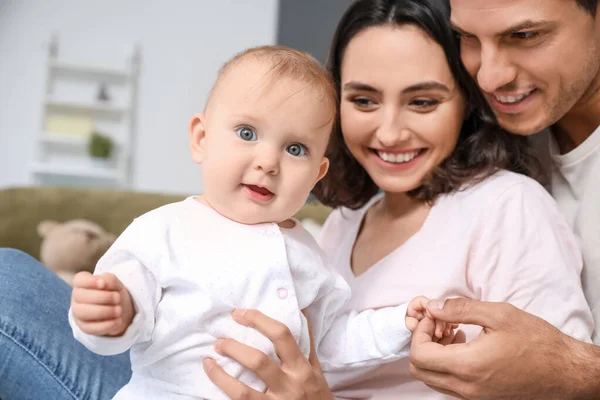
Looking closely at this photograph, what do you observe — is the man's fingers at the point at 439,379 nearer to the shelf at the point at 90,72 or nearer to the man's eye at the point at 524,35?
the man's eye at the point at 524,35

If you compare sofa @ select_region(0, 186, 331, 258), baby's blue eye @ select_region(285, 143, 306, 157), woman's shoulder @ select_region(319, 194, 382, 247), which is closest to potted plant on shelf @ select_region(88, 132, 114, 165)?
sofa @ select_region(0, 186, 331, 258)

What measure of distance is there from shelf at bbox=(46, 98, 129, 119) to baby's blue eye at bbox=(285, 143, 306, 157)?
193 inches

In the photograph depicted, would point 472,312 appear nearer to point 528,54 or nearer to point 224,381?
point 224,381

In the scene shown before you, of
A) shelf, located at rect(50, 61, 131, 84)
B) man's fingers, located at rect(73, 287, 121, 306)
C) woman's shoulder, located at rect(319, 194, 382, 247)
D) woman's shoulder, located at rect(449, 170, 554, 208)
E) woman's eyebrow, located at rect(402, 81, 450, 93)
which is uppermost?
woman's eyebrow, located at rect(402, 81, 450, 93)

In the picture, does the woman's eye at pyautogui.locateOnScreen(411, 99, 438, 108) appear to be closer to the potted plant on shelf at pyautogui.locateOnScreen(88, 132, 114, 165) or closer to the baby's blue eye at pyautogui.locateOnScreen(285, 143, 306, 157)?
the baby's blue eye at pyautogui.locateOnScreen(285, 143, 306, 157)

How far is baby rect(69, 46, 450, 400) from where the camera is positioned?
104cm

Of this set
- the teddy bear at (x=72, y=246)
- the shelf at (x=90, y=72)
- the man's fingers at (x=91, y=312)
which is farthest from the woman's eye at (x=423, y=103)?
the shelf at (x=90, y=72)

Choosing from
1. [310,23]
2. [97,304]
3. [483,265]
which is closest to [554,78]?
[483,265]

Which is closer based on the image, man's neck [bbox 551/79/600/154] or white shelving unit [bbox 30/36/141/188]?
man's neck [bbox 551/79/600/154]

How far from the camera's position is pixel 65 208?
3.03m

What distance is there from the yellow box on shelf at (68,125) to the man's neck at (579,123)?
4.81m

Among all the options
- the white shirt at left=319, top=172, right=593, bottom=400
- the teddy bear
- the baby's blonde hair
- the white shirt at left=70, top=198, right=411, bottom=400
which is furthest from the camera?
the teddy bear

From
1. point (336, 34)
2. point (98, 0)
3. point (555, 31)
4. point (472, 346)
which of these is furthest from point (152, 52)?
point (472, 346)

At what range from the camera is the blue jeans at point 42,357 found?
1379mm
